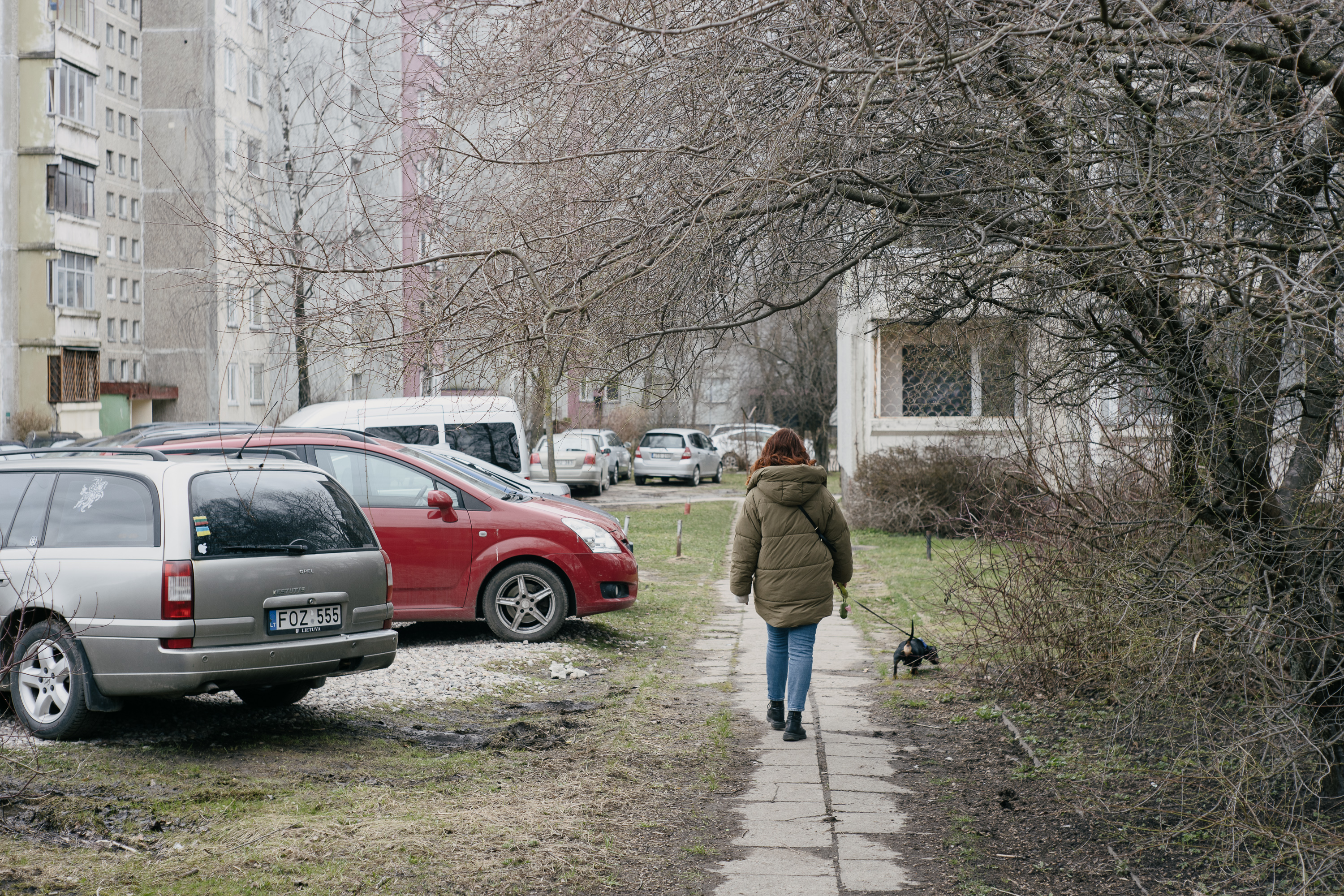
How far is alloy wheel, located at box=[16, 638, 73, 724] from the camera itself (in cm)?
645

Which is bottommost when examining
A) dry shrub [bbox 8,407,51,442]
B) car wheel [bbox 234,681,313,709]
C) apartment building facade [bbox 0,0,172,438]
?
car wheel [bbox 234,681,313,709]

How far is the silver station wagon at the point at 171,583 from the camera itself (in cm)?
625

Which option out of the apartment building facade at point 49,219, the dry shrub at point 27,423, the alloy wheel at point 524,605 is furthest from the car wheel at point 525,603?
the apartment building facade at point 49,219

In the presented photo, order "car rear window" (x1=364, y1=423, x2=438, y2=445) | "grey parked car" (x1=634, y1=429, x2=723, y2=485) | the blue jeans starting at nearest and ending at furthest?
1. the blue jeans
2. "car rear window" (x1=364, y1=423, x2=438, y2=445)
3. "grey parked car" (x1=634, y1=429, x2=723, y2=485)

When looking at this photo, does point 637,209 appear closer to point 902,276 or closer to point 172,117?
point 902,276

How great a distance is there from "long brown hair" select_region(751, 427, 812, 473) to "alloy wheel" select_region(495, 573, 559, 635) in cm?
329

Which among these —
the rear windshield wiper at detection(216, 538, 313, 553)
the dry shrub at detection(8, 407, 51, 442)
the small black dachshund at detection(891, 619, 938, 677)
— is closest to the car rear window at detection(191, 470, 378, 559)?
the rear windshield wiper at detection(216, 538, 313, 553)

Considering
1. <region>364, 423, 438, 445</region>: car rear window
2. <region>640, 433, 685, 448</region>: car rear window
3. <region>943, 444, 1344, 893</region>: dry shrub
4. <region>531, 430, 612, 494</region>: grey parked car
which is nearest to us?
<region>943, 444, 1344, 893</region>: dry shrub

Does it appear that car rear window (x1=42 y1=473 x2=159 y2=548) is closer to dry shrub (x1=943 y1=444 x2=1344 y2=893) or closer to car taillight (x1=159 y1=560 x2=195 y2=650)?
car taillight (x1=159 y1=560 x2=195 y2=650)

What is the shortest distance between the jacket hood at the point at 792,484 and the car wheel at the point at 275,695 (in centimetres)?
319

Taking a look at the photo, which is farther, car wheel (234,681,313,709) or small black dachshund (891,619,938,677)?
small black dachshund (891,619,938,677)

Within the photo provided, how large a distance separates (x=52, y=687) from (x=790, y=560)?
418 centimetres

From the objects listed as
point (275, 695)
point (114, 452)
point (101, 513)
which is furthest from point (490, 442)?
point (101, 513)

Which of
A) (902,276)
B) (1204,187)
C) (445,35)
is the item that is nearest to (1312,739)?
(1204,187)
